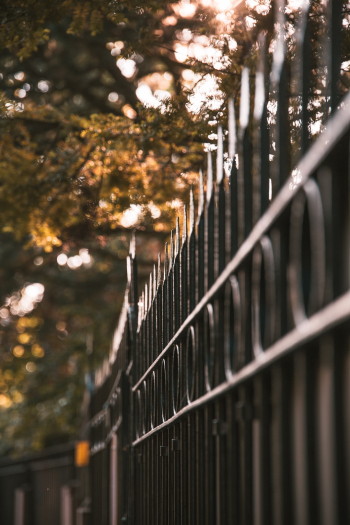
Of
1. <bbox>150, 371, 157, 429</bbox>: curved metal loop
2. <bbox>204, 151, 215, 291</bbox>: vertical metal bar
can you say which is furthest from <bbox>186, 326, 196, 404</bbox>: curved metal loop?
<bbox>150, 371, 157, 429</bbox>: curved metal loop

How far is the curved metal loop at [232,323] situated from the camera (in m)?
1.54

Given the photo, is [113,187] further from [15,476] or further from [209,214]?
[15,476]

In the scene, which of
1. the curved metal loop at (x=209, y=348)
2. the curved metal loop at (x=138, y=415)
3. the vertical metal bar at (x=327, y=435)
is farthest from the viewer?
the curved metal loop at (x=138, y=415)

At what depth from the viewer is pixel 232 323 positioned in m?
1.78

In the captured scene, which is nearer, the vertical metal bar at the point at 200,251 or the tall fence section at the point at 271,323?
the tall fence section at the point at 271,323

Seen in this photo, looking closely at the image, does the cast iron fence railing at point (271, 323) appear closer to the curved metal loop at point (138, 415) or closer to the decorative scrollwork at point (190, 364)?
the decorative scrollwork at point (190, 364)

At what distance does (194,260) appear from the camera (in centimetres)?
225

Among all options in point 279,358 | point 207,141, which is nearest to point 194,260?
point 279,358

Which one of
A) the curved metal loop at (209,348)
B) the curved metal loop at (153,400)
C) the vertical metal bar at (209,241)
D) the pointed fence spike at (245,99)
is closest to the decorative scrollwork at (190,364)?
the curved metal loop at (209,348)

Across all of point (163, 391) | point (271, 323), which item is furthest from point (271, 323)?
point (163, 391)

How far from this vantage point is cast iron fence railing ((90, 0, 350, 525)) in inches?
42.6

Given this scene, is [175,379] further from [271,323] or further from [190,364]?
[271,323]

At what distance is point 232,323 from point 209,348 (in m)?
0.25

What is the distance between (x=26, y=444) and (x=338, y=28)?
14.2 metres
